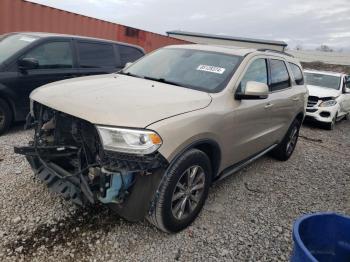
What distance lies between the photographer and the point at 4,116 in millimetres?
5191

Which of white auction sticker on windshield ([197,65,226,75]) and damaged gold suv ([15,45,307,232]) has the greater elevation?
white auction sticker on windshield ([197,65,226,75])

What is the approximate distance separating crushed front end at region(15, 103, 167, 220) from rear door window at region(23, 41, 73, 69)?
2455 mm

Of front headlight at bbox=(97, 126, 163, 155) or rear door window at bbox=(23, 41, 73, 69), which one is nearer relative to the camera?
front headlight at bbox=(97, 126, 163, 155)

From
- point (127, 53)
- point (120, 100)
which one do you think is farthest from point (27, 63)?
point (120, 100)

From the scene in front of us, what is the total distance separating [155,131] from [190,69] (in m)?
1.44

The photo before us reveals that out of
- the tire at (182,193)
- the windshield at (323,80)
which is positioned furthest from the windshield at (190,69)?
the windshield at (323,80)

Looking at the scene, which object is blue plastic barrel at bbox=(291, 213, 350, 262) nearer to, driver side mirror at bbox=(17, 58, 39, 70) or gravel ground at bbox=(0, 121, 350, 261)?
gravel ground at bbox=(0, 121, 350, 261)

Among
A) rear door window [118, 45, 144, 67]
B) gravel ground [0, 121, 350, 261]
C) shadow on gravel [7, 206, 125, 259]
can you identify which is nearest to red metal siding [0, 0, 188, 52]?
rear door window [118, 45, 144, 67]

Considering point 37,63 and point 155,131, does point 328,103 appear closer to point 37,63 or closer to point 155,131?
point 37,63

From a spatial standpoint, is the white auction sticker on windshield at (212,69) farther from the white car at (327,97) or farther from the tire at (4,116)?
the white car at (327,97)

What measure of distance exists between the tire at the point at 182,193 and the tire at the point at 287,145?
2538 mm

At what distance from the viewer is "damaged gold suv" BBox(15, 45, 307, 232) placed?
2572 mm

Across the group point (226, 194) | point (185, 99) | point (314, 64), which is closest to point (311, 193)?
point (226, 194)

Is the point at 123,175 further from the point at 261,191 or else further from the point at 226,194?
the point at 261,191
